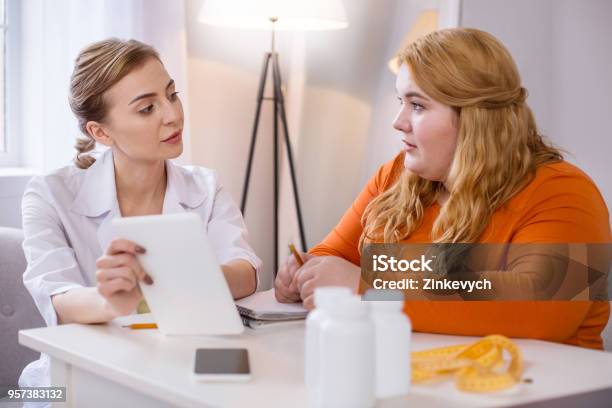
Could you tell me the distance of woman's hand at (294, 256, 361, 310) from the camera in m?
1.59

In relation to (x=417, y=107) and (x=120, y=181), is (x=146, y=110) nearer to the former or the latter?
(x=120, y=181)

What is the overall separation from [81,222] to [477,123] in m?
0.92

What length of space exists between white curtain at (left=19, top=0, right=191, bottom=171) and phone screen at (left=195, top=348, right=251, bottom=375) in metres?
1.74

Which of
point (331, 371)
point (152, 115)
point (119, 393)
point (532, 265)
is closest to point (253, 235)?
point (152, 115)

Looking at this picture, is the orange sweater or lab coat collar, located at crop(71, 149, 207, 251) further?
lab coat collar, located at crop(71, 149, 207, 251)

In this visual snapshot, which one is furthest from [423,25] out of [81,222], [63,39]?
[81,222]

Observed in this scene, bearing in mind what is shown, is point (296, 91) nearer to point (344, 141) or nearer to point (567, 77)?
point (344, 141)

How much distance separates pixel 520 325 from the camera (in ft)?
4.72

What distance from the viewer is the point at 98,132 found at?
202 cm

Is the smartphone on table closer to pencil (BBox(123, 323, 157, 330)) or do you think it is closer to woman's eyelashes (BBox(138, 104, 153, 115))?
pencil (BBox(123, 323, 157, 330))

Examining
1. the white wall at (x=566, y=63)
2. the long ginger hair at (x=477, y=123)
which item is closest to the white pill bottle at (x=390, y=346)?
the long ginger hair at (x=477, y=123)

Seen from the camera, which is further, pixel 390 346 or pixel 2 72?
pixel 2 72

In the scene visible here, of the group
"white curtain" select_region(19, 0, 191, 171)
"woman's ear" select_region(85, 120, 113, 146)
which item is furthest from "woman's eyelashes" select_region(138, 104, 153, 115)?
"white curtain" select_region(19, 0, 191, 171)

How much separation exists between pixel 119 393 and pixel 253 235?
258cm
